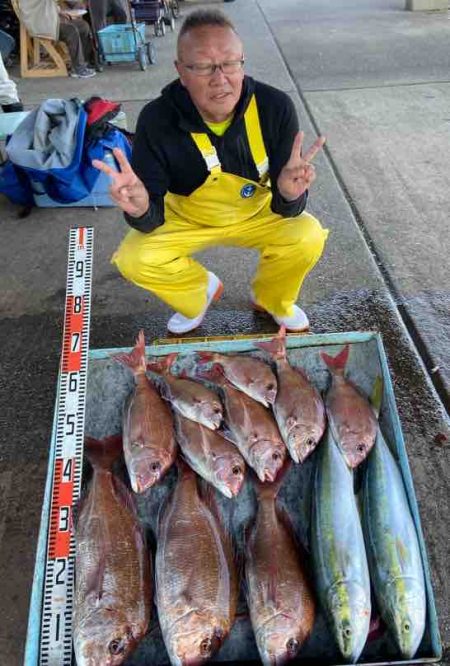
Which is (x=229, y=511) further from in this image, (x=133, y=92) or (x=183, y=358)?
(x=133, y=92)

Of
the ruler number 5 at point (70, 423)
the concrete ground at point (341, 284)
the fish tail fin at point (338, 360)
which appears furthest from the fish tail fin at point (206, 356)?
the concrete ground at point (341, 284)

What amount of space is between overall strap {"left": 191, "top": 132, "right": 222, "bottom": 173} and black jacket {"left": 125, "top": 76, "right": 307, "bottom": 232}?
0.7 inches

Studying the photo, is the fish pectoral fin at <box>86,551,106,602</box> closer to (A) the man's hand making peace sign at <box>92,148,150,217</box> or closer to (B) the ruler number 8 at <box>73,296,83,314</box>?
(B) the ruler number 8 at <box>73,296,83,314</box>

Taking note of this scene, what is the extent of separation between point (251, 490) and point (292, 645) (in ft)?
1.78

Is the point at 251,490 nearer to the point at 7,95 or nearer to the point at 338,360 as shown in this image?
the point at 338,360

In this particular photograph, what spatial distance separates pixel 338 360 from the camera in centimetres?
215

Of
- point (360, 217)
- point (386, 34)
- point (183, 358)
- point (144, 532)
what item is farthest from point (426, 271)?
point (386, 34)

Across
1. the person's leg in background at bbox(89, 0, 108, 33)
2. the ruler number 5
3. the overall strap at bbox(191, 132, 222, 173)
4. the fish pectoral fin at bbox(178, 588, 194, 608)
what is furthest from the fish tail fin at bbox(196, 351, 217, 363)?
the person's leg in background at bbox(89, 0, 108, 33)

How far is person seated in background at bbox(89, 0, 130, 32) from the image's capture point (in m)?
7.09

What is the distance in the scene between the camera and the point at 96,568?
5.21 feet

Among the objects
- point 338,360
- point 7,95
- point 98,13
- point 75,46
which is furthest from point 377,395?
point 98,13

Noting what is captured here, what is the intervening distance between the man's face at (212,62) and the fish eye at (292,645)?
1.86 meters

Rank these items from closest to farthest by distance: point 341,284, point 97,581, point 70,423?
point 97,581 < point 70,423 < point 341,284

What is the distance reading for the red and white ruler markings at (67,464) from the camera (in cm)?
157
